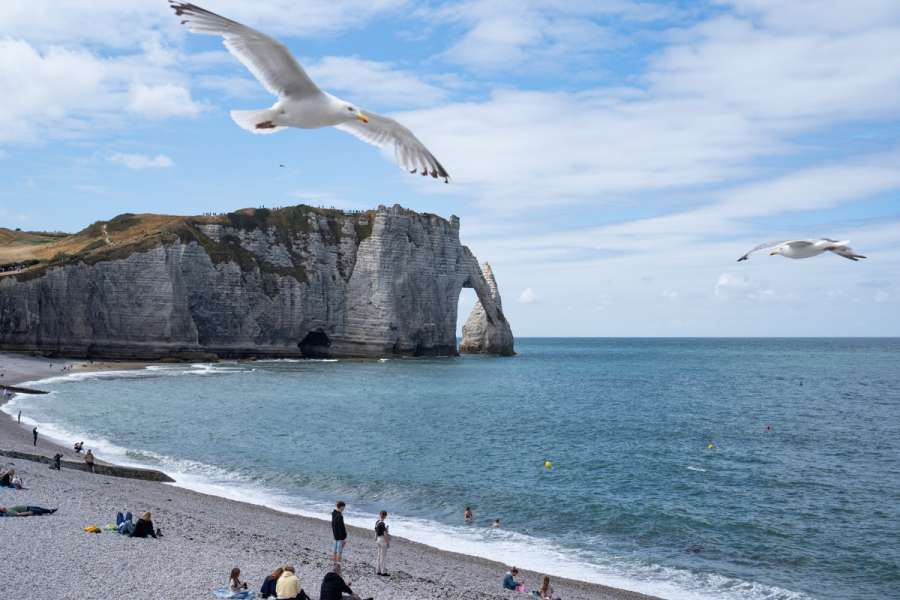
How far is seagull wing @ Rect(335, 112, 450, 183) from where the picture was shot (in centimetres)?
764

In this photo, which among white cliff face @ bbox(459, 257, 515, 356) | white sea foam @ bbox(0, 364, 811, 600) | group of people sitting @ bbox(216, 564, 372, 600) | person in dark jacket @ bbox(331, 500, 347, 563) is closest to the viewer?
group of people sitting @ bbox(216, 564, 372, 600)

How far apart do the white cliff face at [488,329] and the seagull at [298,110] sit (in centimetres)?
11219

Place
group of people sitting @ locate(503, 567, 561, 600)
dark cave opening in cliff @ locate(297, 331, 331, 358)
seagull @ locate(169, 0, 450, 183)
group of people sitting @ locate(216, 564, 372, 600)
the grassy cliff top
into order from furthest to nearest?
dark cave opening in cliff @ locate(297, 331, 331, 358) → the grassy cliff top → group of people sitting @ locate(503, 567, 561, 600) → group of people sitting @ locate(216, 564, 372, 600) → seagull @ locate(169, 0, 450, 183)

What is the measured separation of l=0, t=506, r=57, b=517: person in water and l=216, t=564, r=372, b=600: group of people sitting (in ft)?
24.0

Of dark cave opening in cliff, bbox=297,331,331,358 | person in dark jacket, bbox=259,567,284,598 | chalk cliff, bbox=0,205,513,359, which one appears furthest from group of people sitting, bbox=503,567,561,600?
dark cave opening in cliff, bbox=297,331,331,358

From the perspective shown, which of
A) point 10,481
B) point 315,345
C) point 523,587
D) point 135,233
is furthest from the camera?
point 315,345

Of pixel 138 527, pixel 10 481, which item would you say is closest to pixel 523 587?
pixel 138 527

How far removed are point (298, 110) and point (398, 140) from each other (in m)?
1.11

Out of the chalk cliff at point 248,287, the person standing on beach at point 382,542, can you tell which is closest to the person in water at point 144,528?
the person standing on beach at point 382,542

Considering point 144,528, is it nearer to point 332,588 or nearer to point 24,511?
point 24,511

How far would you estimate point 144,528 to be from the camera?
17547mm

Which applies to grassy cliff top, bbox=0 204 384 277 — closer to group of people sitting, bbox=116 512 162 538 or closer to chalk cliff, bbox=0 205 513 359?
chalk cliff, bbox=0 205 513 359

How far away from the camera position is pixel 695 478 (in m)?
33.3

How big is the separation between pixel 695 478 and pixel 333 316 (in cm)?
7770
